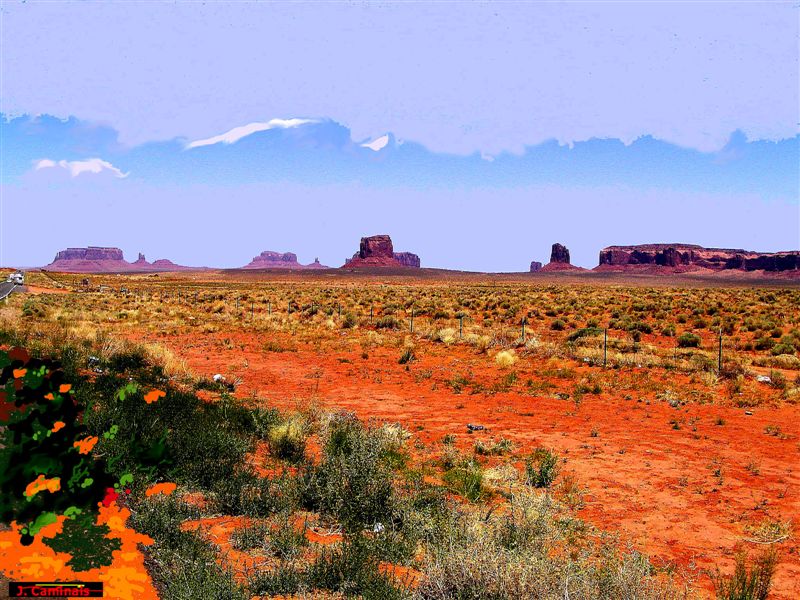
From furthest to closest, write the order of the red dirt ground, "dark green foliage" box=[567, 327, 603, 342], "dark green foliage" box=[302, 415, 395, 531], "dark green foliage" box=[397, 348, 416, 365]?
1. "dark green foliage" box=[567, 327, 603, 342]
2. "dark green foliage" box=[397, 348, 416, 365]
3. the red dirt ground
4. "dark green foliage" box=[302, 415, 395, 531]

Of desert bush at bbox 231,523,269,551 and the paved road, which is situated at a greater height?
the paved road

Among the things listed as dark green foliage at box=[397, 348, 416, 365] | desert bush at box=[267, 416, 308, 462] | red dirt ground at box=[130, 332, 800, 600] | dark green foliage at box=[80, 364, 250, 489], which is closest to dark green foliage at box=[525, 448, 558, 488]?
red dirt ground at box=[130, 332, 800, 600]

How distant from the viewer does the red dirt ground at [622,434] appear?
684 centimetres

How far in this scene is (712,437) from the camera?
11219mm

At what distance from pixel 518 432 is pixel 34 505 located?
9.33 metres

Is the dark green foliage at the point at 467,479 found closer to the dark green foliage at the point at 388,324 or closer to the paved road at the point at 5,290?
the dark green foliage at the point at 388,324

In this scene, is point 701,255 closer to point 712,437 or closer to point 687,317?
point 687,317

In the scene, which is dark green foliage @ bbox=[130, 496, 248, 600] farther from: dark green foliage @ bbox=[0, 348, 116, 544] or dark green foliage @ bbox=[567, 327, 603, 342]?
dark green foliage @ bbox=[567, 327, 603, 342]

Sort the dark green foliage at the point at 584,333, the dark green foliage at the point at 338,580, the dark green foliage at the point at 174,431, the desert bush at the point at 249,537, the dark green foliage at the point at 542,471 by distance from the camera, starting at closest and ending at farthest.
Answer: the dark green foliage at the point at 338,580 < the desert bush at the point at 249,537 < the dark green foliage at the point at 174,431 < the dark green foliage at the point at 542,471 < the dark green foliage at the point at 584,333

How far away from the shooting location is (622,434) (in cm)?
1129

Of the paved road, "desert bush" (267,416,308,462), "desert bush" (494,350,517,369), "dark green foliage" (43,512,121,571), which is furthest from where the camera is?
the paved road

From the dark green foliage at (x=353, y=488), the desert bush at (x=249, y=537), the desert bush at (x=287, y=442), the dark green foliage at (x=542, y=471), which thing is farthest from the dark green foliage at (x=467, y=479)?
the desert bush at (x=249, y=537)

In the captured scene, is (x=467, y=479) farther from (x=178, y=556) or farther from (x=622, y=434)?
(x=622, y=434)

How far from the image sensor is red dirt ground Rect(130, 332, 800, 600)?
Answer: 684 cm
